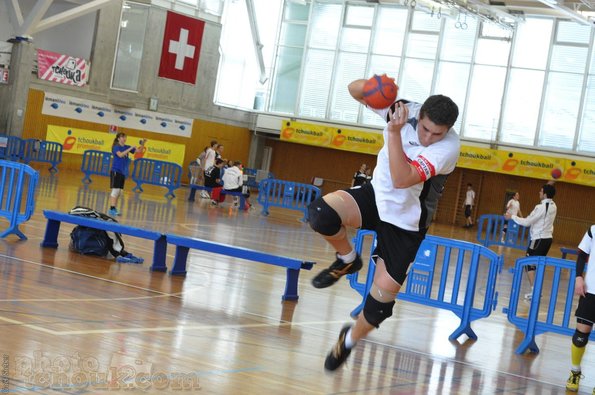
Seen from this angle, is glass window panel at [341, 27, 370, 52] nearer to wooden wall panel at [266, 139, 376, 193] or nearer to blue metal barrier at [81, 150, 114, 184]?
wooden wall panel at [266, 139, 376, 193]

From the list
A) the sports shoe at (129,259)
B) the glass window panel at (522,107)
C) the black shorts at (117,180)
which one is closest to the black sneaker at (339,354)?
the sports shoe at (129,259)

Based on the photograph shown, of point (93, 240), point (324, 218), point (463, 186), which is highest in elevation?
point (463, 186)

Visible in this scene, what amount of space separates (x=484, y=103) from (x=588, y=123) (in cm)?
455

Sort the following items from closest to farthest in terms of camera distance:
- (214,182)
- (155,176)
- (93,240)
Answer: (93,240), (214,182), (155,176)

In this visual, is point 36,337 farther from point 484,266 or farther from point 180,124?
point 180,124

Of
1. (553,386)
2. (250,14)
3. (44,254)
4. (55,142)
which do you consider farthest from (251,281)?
(250,14)

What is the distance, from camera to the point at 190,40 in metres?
37.9

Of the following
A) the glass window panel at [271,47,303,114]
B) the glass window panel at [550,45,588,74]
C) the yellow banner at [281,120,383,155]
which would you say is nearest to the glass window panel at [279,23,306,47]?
the glass window panel at [271,47,303,114]

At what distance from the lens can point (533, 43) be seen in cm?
3856

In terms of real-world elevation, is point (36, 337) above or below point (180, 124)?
below

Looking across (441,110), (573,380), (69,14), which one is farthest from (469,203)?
(441,110)

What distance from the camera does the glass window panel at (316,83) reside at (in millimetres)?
42594

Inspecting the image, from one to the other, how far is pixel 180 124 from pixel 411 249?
109 ft

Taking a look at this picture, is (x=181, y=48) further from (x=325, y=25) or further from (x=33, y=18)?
(x=325, y=25)
